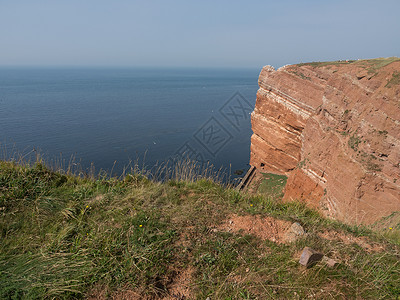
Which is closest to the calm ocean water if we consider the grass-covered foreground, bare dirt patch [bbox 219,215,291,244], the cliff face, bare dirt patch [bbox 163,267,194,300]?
the cliff face

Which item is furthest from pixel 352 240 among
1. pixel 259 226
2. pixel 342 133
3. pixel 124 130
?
pixel 124 130

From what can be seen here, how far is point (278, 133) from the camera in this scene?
85.9 feet

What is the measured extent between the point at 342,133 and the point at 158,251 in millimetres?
16519

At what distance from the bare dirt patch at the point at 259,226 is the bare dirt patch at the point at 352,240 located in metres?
0.73

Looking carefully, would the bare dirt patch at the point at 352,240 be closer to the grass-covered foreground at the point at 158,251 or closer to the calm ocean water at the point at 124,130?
the grass-covered foreground at the point at 158,251

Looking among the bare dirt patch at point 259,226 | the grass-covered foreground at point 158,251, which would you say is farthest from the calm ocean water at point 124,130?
the bare dirt patch at point 259,226

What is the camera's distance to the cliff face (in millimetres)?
11805

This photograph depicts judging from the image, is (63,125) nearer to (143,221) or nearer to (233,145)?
(233,145)

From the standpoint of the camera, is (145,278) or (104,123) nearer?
(145,278)

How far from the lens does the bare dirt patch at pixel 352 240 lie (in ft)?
13.0

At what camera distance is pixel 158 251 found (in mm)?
3357

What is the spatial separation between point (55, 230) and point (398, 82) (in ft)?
52.4

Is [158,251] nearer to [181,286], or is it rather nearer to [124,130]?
[181,286]

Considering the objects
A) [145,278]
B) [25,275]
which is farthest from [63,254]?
[145,278]
